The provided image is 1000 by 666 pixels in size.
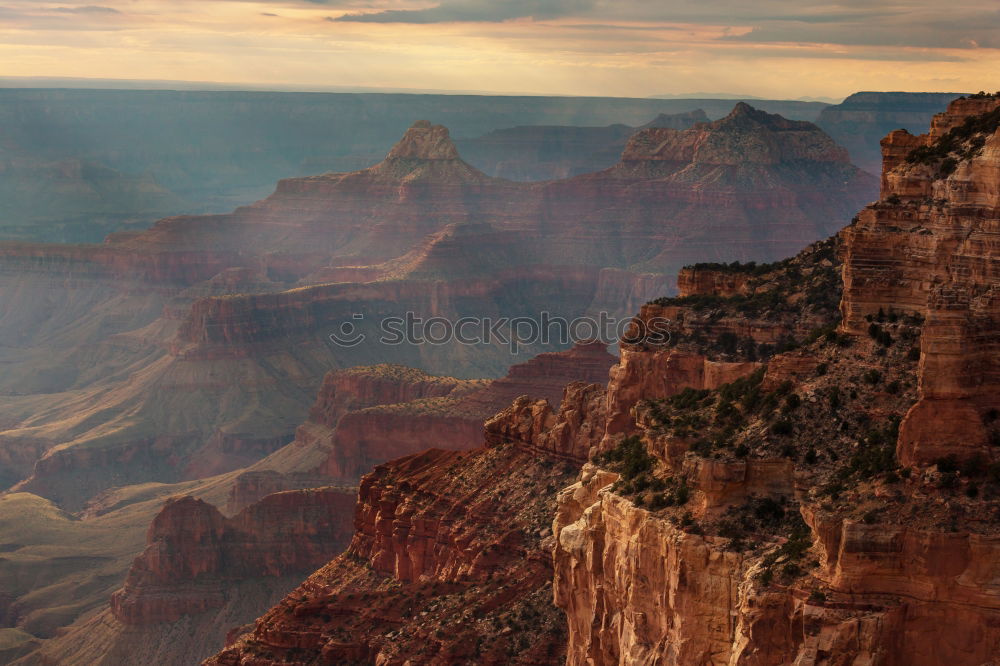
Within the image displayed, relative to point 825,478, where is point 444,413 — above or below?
below

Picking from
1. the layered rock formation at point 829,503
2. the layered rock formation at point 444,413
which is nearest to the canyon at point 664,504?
the layered rock formation at point 829,503

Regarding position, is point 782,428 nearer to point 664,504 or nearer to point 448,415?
point 664,504

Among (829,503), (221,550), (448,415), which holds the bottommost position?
(221,550)

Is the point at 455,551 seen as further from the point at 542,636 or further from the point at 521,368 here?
the point at 521,368

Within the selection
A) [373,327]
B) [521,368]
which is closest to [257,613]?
[521,368]

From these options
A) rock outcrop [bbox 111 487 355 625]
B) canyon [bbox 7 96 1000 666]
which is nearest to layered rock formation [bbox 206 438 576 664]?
canyon [bbox 7 96 1000 666]

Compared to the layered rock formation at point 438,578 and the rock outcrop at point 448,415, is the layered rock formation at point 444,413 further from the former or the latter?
the layered rock formation at point 438,578

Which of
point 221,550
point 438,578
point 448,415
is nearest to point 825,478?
point 438,578

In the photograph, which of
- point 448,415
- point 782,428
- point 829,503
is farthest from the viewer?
point 448,415

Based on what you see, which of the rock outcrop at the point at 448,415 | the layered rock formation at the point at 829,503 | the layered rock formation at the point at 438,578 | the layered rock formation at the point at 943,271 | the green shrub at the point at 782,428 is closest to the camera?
the layered rock formation at the point at 829,503
